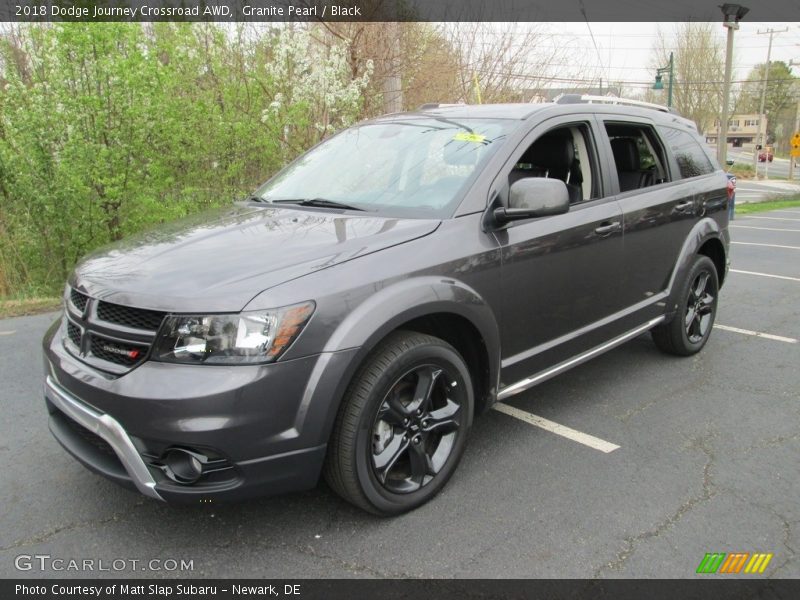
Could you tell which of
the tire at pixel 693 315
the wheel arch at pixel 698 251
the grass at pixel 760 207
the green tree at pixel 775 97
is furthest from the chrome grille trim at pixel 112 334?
the green tree at pixel 775 97

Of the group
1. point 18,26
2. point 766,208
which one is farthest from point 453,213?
point 766,208

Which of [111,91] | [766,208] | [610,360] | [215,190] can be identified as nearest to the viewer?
[610,360]

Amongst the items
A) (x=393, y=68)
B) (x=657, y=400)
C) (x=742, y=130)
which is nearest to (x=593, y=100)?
(x=657, y=400)

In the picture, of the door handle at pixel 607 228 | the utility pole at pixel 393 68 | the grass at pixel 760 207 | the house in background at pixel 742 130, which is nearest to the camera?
the door handle at pixel 607 228

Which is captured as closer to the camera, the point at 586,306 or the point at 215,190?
the point at 586,306

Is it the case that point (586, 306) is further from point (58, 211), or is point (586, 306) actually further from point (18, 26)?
point (18, 26)

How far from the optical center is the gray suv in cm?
238

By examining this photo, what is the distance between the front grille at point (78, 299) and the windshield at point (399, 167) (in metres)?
1.28

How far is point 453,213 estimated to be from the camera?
10.2 feet

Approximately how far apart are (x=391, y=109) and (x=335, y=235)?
8499mm

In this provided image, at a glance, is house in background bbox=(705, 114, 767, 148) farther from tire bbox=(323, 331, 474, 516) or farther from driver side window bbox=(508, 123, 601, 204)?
tire bbox=(323, 331, 474, 516)

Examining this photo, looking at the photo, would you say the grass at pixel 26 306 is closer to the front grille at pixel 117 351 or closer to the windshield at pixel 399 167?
the windshield at pixel 399 167
